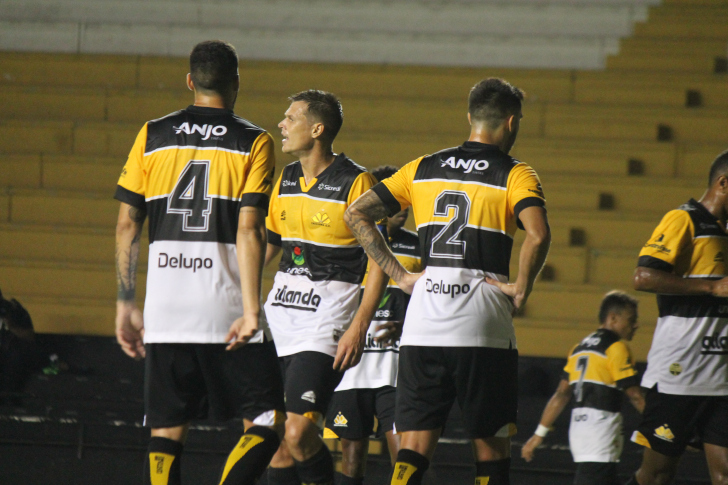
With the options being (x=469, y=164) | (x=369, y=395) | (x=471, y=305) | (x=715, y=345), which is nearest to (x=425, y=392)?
(x=471, y=305)

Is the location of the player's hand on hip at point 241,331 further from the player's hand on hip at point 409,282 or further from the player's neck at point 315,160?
the player's neck at point 315,160

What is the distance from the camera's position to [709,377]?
165 inches

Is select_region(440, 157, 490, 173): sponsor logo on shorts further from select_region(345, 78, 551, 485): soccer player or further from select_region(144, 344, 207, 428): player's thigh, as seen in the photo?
select_region(144, 344, 207, 428): player's thigh

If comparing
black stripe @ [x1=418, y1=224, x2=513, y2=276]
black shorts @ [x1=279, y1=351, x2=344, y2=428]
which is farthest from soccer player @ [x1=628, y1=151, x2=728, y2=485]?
black shorts @ [x1=279, y1=351, x2=344, y2=428]

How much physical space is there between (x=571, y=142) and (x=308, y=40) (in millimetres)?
3813

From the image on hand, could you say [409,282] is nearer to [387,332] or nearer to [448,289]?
[448,289]

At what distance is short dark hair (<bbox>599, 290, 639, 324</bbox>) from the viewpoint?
5.39 meters

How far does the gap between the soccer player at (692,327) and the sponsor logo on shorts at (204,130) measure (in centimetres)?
231

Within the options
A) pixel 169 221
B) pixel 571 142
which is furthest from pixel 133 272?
pixel 571 142

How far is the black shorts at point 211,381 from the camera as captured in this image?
3131 millimetres

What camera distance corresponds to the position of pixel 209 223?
3115 millimetres

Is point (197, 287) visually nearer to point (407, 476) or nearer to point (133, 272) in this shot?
point (133, 272)

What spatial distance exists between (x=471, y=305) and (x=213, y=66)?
1.38 meters

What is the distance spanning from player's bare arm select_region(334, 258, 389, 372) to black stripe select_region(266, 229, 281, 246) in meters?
0.76
